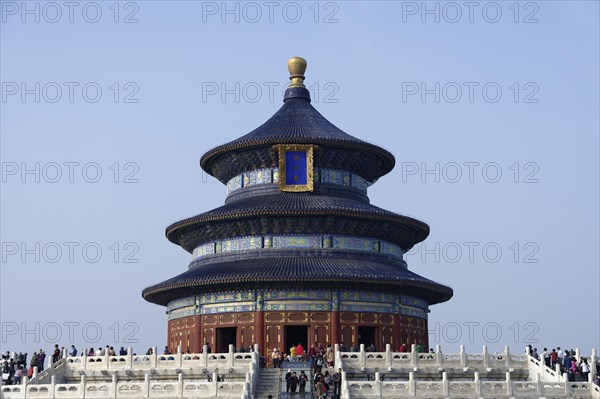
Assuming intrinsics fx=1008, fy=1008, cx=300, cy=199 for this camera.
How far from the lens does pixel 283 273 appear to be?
52.6 meters

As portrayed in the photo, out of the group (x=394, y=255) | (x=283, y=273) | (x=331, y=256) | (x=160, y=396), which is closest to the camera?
(x=160, y=396)

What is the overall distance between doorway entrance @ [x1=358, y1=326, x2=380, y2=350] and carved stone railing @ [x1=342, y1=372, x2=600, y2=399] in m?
18.7

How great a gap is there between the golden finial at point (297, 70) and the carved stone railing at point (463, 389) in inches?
1288

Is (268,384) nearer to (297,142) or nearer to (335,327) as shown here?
(335,327)

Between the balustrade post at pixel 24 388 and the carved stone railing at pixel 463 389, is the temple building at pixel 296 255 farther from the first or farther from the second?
the carved stone railing at pixel 463 389

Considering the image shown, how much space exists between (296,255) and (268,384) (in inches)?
703

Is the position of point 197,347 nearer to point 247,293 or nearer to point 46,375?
point 247,293

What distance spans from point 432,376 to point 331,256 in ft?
53.9

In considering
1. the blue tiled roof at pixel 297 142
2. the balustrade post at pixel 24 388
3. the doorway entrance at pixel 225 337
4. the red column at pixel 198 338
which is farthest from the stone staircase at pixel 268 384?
the blue tiled roof at pixel 297 142

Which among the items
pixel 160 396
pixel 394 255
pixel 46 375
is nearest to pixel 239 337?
pixel 394 255

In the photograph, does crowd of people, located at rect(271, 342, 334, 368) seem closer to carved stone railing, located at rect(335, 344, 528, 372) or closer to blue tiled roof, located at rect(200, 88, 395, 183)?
carved stone railing, located at rect(335, 344, 528, 372)

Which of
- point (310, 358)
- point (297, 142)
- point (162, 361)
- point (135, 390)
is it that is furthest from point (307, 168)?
point (135, 390)

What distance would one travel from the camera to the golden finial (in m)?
64.9

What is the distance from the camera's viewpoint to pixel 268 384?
127 feet
